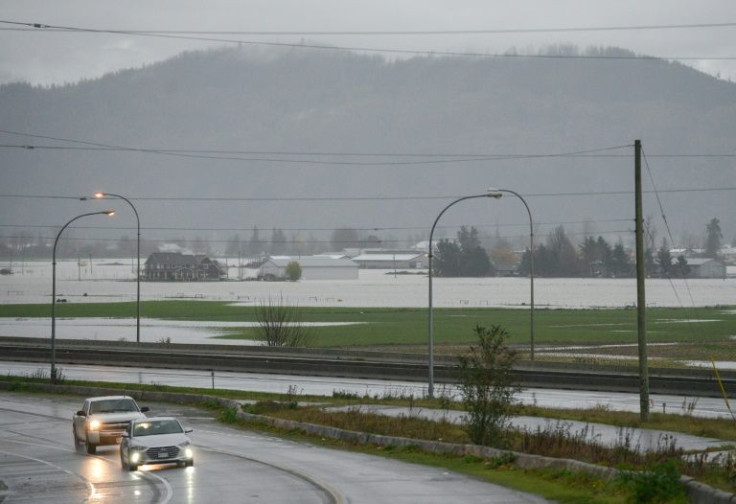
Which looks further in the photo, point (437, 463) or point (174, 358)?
point (174, 358)

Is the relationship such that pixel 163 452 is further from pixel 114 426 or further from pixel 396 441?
pixel 396 441

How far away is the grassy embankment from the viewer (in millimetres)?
86562

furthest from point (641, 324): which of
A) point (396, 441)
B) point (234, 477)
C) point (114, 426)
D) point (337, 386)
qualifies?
point (337, 386)

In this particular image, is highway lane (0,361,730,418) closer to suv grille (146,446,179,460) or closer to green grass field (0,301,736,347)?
suv grille (146,446,179,460)

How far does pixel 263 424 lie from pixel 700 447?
16.3 meters

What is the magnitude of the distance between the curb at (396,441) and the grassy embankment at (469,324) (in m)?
30.8

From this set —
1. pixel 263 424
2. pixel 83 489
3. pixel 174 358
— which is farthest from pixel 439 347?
pixel 83 489

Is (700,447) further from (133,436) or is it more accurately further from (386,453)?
(133,436)

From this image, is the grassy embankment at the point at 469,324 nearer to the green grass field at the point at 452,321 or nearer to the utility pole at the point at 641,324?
the green grass field at the point at 452,321

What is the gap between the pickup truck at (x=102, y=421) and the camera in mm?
34562

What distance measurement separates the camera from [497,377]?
30.8 m

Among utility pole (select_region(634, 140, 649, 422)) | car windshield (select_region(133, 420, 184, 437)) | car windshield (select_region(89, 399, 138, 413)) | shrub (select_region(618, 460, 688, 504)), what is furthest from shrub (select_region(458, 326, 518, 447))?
car windshield (select_region(89, 399, 138, 413))

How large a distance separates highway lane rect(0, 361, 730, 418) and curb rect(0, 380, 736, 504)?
494 centimetres

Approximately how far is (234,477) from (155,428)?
412 centimetres
